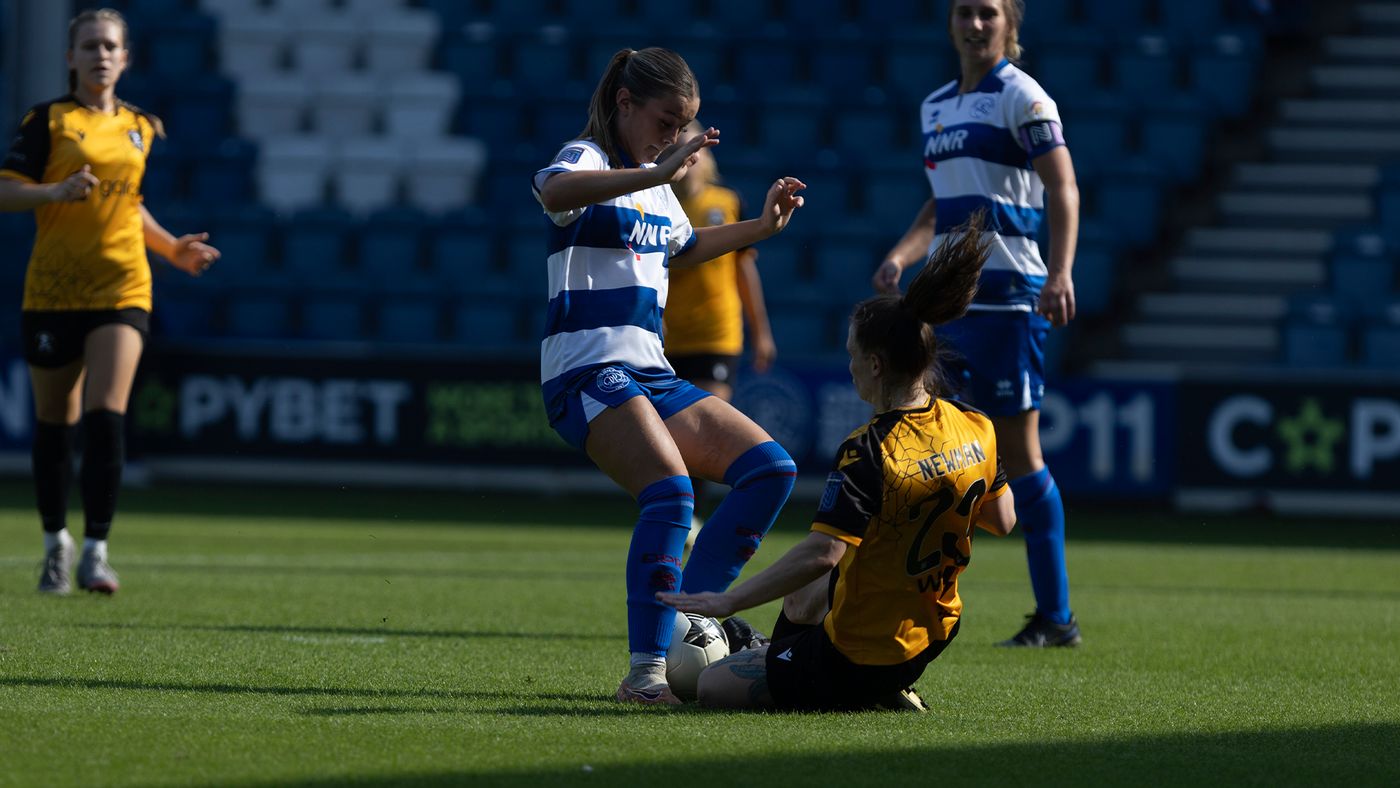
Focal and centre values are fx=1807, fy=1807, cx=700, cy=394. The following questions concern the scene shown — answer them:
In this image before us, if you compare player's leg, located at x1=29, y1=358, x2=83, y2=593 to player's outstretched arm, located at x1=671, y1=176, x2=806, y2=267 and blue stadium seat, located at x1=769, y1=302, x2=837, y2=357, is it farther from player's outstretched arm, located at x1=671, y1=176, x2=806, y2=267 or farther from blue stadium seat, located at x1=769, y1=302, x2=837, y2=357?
blue stadium seat, located at x1=769, y1=302, x2=837, y2=357

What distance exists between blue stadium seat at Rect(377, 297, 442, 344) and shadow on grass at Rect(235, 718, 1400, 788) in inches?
449

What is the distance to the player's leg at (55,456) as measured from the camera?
700 cm

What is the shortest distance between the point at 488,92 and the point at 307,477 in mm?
4280

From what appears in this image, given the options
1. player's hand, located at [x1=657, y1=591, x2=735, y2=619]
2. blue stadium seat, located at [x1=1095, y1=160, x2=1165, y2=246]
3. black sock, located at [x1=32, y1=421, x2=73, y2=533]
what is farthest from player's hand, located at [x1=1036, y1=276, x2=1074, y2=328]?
blue stadium seat, located at [x1=1095, y1=160, x2=1165, y2=246]

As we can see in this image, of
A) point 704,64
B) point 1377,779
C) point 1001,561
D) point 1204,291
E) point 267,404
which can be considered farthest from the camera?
point 704,64

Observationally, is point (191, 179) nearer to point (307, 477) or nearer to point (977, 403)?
point (307, 477)

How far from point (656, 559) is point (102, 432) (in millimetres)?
3161

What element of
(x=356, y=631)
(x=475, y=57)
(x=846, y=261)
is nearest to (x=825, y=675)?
(x=356, y=631)

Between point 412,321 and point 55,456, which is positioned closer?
point 55,456

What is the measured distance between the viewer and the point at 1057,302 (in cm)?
570

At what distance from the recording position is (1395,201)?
14.5 meters

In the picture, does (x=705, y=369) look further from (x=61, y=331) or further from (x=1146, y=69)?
(x=1146, y=69)

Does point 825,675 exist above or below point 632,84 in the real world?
below

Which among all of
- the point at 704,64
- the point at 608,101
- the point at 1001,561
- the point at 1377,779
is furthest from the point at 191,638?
the point at 704,64
